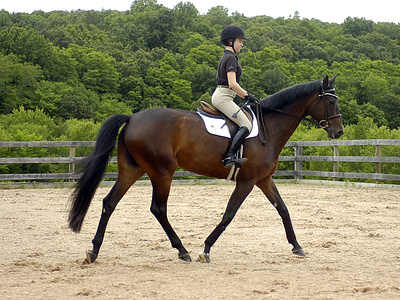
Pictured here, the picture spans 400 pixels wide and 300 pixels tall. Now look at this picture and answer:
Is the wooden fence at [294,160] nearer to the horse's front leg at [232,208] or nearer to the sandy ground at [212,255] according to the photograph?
the sandy ground at [212,255]

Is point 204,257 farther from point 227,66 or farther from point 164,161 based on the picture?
point 227,66

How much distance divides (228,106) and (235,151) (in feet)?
1.83

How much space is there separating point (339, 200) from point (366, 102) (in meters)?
50.6

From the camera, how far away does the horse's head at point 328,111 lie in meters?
6.03

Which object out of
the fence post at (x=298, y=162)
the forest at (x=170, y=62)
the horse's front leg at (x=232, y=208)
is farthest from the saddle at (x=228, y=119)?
the forest at (x=170, y=62)

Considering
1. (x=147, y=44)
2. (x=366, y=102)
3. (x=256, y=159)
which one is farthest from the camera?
(x=147, y=44)

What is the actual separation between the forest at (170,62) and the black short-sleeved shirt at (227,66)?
40.8 meters

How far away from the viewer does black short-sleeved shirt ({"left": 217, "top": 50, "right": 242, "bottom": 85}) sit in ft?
18.5

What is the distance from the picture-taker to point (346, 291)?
3.95 meters

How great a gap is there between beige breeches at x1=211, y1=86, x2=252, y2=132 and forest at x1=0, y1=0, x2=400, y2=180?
4087cm

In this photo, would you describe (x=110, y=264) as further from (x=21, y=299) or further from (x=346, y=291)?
(x=346, y=291)

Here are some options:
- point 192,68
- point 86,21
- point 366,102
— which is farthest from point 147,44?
point 366,102

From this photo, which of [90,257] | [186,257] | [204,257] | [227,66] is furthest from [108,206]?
[227,66]

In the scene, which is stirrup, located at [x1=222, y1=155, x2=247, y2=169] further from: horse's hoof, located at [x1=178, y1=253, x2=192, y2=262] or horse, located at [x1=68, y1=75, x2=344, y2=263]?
horse's hoof, located at [x1=178, y1=253, x2=192, y2=262]
